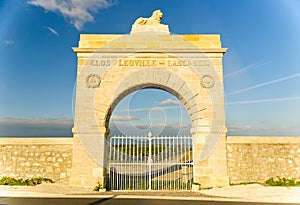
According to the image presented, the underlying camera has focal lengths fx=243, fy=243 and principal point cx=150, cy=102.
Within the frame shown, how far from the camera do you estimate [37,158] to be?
27.0 ft

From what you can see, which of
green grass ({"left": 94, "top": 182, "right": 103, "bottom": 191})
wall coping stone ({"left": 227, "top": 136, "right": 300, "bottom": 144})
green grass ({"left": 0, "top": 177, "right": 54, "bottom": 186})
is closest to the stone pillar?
wall coping stone ({"left": 227, "top": 136, "right": 300, "bottom": 144})

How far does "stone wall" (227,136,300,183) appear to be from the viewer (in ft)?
26.1

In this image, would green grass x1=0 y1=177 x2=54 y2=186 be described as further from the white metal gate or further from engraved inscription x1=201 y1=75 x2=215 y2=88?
engraved inscription x1=201 y1=75 x2=215 y2=88

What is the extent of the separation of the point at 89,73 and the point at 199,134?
14.2 feet

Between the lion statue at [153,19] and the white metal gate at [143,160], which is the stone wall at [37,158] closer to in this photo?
the white metal gate at [143,160]

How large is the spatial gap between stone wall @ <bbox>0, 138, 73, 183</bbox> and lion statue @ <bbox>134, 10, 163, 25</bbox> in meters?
4.91

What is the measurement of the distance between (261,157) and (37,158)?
24.6 feet

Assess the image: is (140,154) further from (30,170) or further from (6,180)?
(6,180)

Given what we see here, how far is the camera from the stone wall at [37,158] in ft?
26.7

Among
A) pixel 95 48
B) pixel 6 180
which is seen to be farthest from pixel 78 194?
pixel 95 48

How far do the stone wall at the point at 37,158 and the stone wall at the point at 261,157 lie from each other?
549 centimetres

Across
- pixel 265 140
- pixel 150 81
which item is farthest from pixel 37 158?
pixel 265 140

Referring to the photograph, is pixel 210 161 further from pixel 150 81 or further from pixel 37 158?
pixel 37 158

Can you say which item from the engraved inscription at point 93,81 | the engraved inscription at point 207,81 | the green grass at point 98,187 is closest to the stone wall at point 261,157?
the engraved inscription at point 207,81
